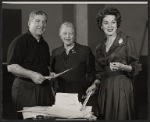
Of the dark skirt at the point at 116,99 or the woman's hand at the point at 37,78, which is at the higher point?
the woman's hand at the point at 37,78

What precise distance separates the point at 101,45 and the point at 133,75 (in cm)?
27

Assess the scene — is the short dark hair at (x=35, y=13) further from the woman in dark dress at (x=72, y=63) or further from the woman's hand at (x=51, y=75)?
the woman's hand at (x=51, y=75)

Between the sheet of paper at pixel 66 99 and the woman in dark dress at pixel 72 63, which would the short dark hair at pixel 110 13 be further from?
the sheet of paper at pixel 66 99

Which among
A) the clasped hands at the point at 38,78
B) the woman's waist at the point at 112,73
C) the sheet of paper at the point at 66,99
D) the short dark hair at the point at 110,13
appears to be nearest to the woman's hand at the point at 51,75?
the clasped hands at the point at 38,78

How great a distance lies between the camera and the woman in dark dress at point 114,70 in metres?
1.91

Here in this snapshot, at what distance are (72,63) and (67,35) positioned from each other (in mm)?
180

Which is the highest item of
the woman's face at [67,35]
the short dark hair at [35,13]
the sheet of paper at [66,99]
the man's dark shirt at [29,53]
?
the short dark hair at [35,13]

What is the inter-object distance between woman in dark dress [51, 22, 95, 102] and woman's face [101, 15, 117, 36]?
16 centimetres

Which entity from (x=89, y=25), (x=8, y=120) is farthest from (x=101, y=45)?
(x=8, y=120)

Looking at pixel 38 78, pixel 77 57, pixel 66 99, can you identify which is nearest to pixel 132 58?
pixel 77 57

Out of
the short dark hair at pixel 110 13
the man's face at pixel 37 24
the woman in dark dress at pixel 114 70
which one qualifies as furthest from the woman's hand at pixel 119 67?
the man's face at pixel 37 24

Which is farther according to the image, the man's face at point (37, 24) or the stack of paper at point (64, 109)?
the man's face at point (37, 24)

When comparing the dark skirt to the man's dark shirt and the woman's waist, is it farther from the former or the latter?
the man's dark shirt

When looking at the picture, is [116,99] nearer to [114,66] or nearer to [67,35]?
[114,66]
